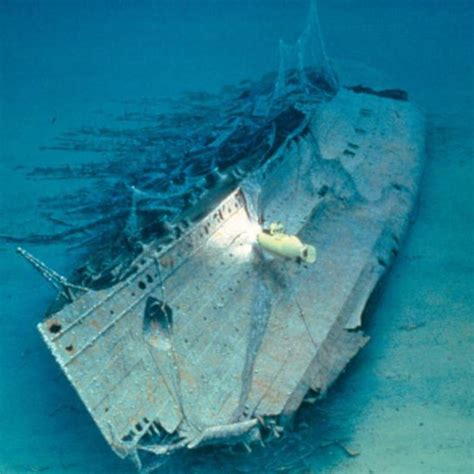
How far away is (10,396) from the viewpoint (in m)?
6.64

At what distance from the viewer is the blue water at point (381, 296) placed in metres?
5.72

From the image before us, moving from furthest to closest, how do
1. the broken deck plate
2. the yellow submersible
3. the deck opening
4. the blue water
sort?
1. the yellow submersible
2. the blue water
3. the deck opening
4. the broken deck plate

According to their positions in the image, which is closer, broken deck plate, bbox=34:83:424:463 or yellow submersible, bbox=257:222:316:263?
broken deck plate, bbox=34:83:424:463

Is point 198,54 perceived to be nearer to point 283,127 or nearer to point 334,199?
point 283,127

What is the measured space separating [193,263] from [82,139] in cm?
993

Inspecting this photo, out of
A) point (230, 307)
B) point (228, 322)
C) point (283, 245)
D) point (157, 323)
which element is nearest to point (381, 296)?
point (283, 245)

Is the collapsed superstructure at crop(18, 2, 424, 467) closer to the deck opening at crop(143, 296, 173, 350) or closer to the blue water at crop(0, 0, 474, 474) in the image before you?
the deck opening at crop(143, 296, 173, 350)

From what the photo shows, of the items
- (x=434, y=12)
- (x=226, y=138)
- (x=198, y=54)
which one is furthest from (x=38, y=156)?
(x=434, y=12)

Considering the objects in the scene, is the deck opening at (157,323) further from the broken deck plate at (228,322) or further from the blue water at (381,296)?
the blue water at (381,296)

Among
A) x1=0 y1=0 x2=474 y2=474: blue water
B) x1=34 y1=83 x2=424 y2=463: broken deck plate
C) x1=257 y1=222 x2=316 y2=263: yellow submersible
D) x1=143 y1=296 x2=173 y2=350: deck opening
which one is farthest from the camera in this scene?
x1=257 y1=222 x2=316 y2=263: yellow submersible

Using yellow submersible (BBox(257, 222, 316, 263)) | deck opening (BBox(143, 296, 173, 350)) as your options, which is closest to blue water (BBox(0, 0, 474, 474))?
deck opening (BBox(143, 296, 173, 350))

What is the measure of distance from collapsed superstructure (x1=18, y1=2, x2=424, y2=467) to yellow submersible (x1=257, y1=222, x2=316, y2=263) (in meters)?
0.25

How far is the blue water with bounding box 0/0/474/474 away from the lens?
5723mm

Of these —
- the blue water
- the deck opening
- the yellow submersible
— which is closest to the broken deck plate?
the deck opening
